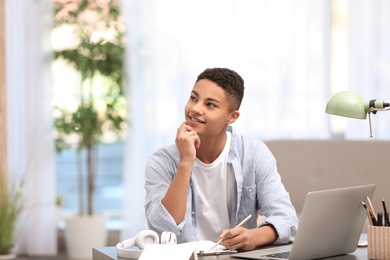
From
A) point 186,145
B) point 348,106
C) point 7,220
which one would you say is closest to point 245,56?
point 7,220

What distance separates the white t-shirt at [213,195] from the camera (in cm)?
298

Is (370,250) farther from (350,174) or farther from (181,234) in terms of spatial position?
(350,174)

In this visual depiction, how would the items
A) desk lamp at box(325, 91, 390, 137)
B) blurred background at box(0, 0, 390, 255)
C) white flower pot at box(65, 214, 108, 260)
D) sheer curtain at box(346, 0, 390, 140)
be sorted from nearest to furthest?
desk lamp at box(325, 91, 390, 137), sheer curtain at box(346, 0, 390, 140), blurred background at box(0, 0, 390, 255), white flower pot at box(65, 214, 108, 260)

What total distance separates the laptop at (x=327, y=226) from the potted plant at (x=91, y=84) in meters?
3.48

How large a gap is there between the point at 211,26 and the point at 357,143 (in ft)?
5.83

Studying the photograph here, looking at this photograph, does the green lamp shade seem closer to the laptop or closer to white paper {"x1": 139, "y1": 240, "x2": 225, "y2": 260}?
the laptop

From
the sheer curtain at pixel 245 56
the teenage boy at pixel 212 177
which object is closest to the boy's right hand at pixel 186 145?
the teenage boy at pixel 212 177

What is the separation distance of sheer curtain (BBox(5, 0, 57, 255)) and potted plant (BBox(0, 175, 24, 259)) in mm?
270

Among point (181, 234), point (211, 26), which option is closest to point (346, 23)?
point (211, 26)

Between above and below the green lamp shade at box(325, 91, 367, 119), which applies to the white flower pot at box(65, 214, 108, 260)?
below

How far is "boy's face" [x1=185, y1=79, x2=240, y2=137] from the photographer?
9.37ft

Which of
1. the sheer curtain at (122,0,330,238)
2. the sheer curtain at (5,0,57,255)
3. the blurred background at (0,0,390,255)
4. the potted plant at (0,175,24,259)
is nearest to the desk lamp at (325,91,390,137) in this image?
the blurred background at (0,0,390,255)

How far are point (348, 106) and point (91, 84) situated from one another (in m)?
3.69

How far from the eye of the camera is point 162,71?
5758mm
